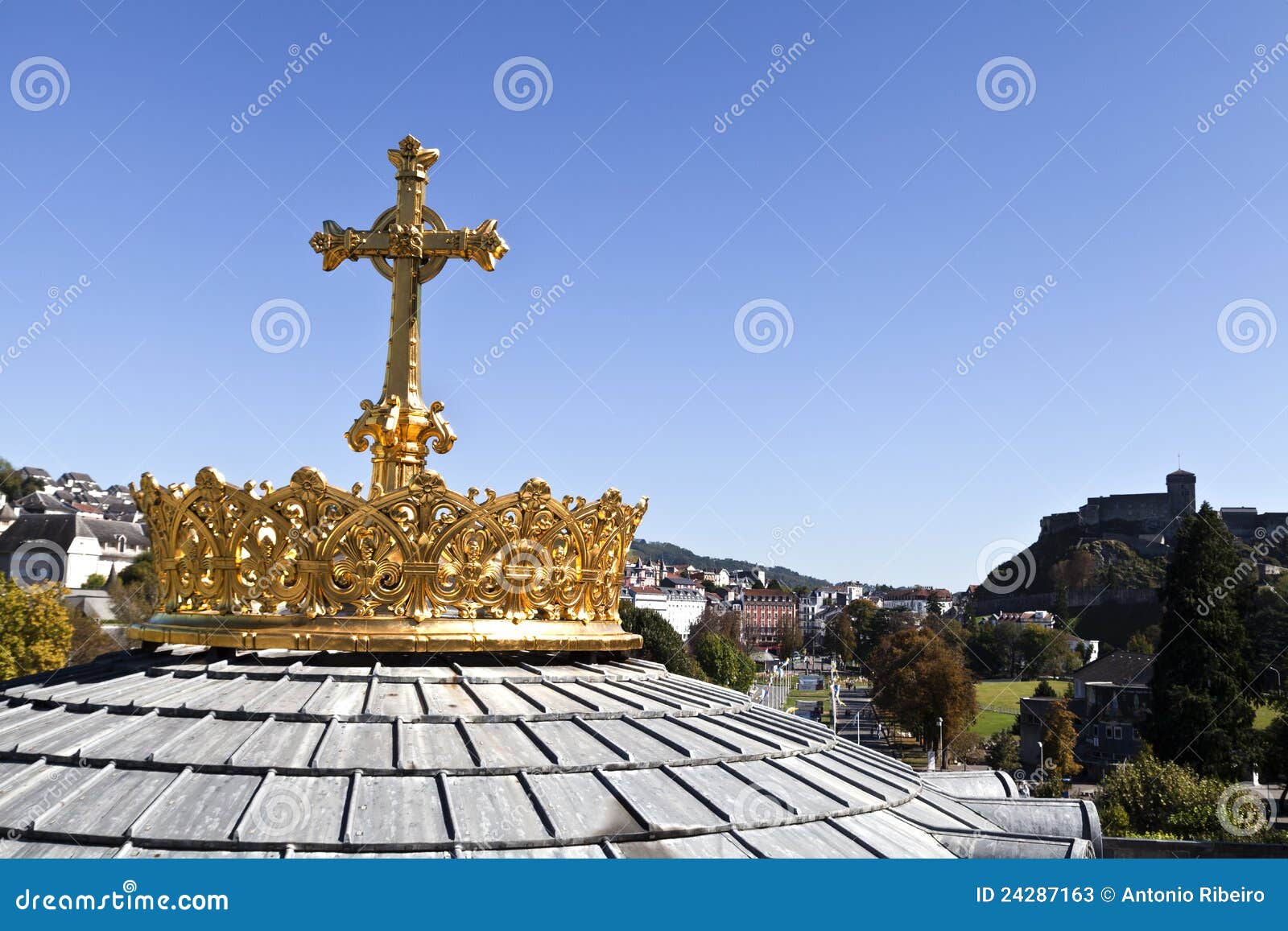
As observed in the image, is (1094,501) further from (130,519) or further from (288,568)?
(288,568)

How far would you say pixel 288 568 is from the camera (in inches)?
276

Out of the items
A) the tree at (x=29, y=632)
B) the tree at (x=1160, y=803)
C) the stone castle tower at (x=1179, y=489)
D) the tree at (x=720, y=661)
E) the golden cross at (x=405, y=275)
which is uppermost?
the stone castle tower at (x=1179, y=489)

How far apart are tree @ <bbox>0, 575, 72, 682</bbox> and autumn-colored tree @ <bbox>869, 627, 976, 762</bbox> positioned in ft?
170

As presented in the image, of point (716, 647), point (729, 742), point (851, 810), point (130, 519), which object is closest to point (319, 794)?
point (729, 742)

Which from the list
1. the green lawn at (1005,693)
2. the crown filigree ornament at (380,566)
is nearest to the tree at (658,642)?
the green lawn at (1005,693)

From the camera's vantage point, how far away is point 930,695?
65.8m

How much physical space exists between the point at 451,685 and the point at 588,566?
154cm

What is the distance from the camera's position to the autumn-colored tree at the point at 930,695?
2579 inches

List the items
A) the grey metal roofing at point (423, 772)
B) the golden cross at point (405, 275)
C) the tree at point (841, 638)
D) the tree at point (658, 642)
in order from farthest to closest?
the tree at point (841, 638), the tree at point (658, 642), the golden cross at point (405, 275), the grey metal roofing at point (423, 772)
